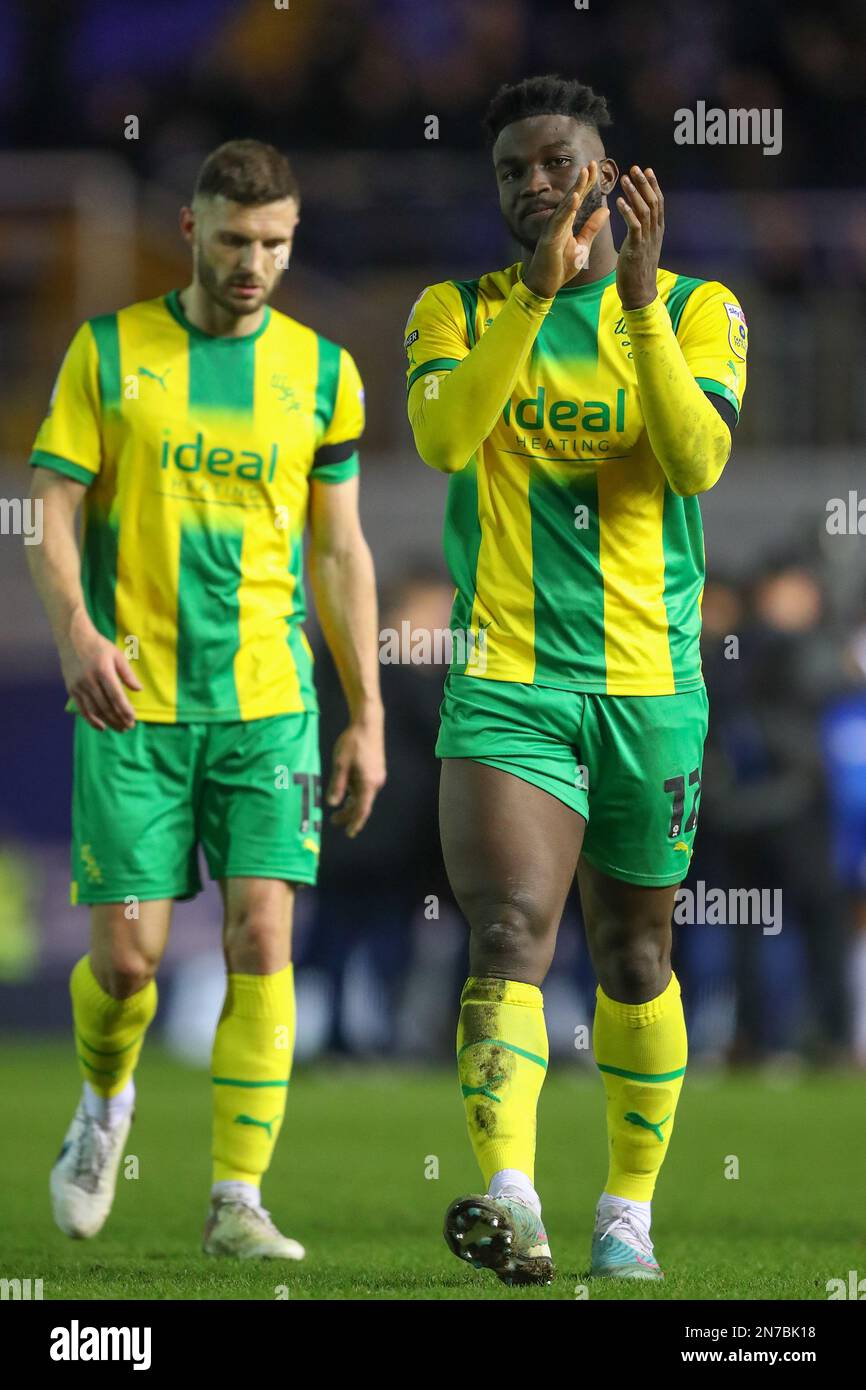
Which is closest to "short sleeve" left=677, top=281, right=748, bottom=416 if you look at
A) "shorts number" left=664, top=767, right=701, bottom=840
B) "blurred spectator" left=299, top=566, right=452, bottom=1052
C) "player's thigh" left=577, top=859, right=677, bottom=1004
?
"shorts number" left=664, top=767, right=701, bottom=840

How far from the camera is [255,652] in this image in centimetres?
538

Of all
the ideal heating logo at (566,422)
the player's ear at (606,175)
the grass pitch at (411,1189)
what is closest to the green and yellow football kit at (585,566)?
the ideal heating logo at (566,422)

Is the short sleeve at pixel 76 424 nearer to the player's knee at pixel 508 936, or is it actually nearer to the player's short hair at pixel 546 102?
the player's short hair at pixel 546 102

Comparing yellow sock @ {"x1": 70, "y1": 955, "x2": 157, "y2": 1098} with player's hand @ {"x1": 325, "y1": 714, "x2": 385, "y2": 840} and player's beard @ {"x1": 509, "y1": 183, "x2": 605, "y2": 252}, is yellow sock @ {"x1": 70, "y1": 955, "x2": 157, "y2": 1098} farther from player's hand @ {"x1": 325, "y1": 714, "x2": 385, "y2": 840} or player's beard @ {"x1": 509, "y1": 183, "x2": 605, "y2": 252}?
player's beard @ {"x1": 509, "y1": 183, "x2": 605, "y2": 252}

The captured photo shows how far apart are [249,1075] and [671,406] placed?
207 centimetres

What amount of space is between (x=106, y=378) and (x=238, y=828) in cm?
114

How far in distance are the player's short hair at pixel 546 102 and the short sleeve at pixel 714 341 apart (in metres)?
0.41

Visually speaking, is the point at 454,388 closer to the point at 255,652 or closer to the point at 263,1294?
the point at 255,652

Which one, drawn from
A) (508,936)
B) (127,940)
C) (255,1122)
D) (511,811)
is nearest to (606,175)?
(511,811)

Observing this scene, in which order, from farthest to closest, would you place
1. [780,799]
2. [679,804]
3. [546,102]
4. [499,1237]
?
[780,799] → [679,804] → [546,102] → [499,1237]

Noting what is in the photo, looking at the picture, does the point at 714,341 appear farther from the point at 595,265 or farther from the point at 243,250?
the point at 243,250

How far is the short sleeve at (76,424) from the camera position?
527 cm

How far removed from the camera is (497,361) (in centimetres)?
407
